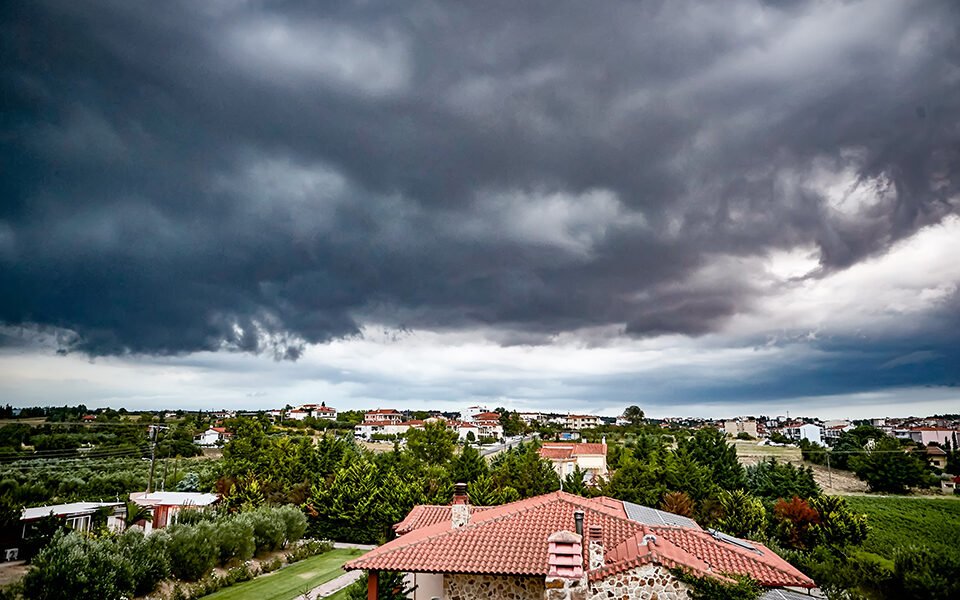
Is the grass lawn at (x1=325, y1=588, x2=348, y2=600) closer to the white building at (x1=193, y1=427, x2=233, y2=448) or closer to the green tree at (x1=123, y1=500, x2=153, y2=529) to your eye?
the green tree at (x1=123, y1=500, x2=153, y2=529)

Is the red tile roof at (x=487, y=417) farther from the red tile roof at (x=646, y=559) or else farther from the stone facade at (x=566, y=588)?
the stone facade at (x=566, y=588)

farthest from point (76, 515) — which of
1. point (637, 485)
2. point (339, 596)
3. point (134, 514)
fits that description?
point (637, 485)

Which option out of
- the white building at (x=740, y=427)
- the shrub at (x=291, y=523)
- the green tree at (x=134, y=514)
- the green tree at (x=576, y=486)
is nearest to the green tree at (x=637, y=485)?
the green tree at (x=576, y=486)

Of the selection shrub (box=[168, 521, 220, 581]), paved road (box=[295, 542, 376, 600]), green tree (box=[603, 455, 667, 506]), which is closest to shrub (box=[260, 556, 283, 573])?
shrub (box=[168, 521, 220, 581])

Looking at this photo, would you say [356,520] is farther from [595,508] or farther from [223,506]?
[595,508]

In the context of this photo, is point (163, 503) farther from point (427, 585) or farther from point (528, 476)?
point (427, 585)
